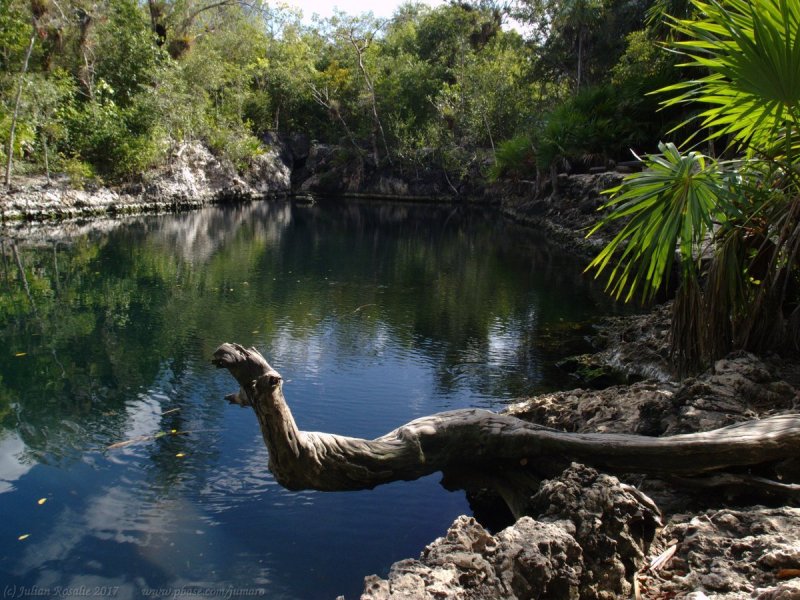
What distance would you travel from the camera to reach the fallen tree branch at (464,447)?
11.8ft

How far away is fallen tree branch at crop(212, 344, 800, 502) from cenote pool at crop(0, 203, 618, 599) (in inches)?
29.5

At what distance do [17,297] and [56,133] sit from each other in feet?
52.5

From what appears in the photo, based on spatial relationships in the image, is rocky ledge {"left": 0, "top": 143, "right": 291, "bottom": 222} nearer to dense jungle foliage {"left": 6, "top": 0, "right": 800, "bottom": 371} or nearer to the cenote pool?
dense jungle foliage {"left": 6, "top": 0, "right": 800, "bottom": 371}

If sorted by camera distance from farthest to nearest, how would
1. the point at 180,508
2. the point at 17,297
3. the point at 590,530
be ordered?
the point at 17,297 < the point at 180,508 < the point at 590,530

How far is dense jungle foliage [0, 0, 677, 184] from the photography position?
24.3 m

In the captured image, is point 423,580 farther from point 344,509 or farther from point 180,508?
point 180,508

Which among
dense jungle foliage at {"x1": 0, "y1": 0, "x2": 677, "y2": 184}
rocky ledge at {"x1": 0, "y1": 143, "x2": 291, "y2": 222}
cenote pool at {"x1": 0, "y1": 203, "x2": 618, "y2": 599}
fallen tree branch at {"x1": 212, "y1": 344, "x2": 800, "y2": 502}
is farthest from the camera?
dense jungle foliage at {"x1": 0, "y1": 0, "x2": 677, "y2": 184}

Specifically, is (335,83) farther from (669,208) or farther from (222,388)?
(669,208)

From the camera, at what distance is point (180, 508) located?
16.5ft

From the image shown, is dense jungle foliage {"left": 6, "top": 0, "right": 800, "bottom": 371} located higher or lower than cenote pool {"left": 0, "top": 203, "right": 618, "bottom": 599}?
higher

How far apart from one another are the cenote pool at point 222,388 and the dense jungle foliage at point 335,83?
8.87 m

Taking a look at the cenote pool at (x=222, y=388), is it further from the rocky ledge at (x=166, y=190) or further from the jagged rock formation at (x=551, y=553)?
the rocky ledge at (x=166, y=190)

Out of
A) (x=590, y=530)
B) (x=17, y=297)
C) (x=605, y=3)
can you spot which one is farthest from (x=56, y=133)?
(x=590, y=530)

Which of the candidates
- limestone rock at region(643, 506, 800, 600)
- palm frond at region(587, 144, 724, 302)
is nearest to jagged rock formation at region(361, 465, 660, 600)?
limestone rock at region(643, 506, 800, 600)
